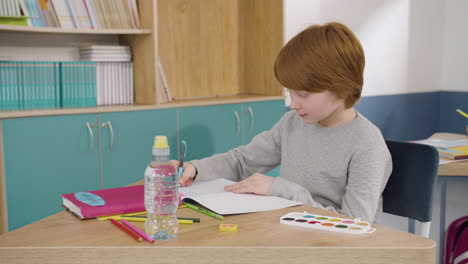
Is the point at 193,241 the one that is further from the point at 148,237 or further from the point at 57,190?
the point at 57,190

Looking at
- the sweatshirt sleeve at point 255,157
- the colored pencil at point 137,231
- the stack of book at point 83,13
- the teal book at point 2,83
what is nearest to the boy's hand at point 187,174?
the sweatshirt sleeve at point 255,157

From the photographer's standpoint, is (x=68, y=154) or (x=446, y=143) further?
(x=68, y=154)

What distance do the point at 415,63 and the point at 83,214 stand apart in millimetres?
4387

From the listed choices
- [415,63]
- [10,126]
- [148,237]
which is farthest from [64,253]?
[415,63]

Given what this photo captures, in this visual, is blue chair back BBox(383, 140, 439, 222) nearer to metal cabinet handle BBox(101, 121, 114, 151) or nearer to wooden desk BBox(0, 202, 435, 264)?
wooden desk BBox(0, 202, 435, 264)

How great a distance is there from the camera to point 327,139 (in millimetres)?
1721

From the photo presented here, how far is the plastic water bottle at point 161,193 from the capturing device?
1.25 meters

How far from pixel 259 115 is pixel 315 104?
2.22 metres

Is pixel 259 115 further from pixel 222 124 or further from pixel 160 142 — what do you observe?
pixel 160 142

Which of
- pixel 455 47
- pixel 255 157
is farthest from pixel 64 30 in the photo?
pixel 455 47

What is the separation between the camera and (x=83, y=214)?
134 centimetres

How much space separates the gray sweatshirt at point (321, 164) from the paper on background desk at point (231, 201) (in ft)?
0.18

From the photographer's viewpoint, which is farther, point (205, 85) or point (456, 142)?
point (205, 85)

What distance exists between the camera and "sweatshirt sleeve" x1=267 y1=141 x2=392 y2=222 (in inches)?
59.7
